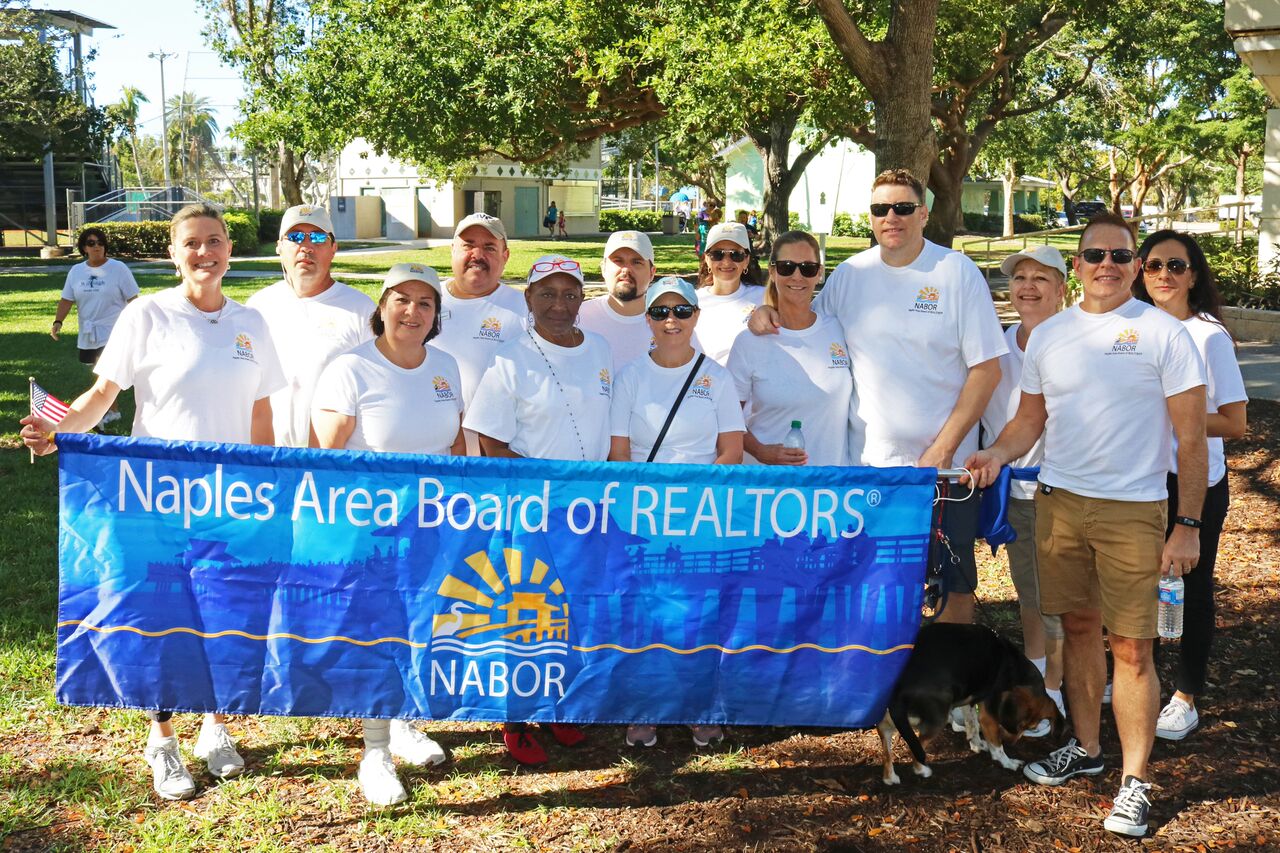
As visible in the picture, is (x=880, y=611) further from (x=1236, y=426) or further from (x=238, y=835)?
(x=238, y=835)

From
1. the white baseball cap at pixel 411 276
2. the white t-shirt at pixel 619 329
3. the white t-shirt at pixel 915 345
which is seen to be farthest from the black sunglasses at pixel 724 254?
the white baseball cap at pixel 411 276

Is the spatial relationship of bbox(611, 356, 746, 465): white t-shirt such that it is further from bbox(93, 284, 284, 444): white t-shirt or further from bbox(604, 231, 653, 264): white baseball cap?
bbox(93, 284, 284, 444): white t-shirt

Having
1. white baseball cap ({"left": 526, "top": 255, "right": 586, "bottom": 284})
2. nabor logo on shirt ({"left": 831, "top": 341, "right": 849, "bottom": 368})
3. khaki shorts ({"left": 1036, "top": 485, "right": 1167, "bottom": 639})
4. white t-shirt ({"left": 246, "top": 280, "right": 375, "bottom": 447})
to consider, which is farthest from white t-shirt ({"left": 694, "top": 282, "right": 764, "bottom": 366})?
khaki shorts ({"left": 1036, "top": 485, "right": 1167, "bottom": 639})

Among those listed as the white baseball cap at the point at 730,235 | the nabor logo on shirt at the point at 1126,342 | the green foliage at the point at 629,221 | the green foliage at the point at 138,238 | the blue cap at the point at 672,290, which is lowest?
the nabor logo on shirt at the point at 1126,342

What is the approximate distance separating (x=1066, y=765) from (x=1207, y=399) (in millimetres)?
1552

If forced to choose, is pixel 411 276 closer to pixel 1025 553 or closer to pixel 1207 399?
pixel 1025 553

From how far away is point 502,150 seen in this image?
65.5 feet

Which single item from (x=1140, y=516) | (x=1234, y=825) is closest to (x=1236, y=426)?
(x=1140, y=516)

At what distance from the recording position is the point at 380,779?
445 centimetres

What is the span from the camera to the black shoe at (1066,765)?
455cm

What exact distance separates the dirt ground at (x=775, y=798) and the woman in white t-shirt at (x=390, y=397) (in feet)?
0.67

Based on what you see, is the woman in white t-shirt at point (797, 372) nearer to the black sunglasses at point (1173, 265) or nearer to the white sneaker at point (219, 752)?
the black sunglasses at point (1173, 265)

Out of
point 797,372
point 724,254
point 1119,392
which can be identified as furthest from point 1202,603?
point 724,254

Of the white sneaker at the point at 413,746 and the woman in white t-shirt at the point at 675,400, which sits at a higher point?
the woman in white t-shirt at the point at 675,400
